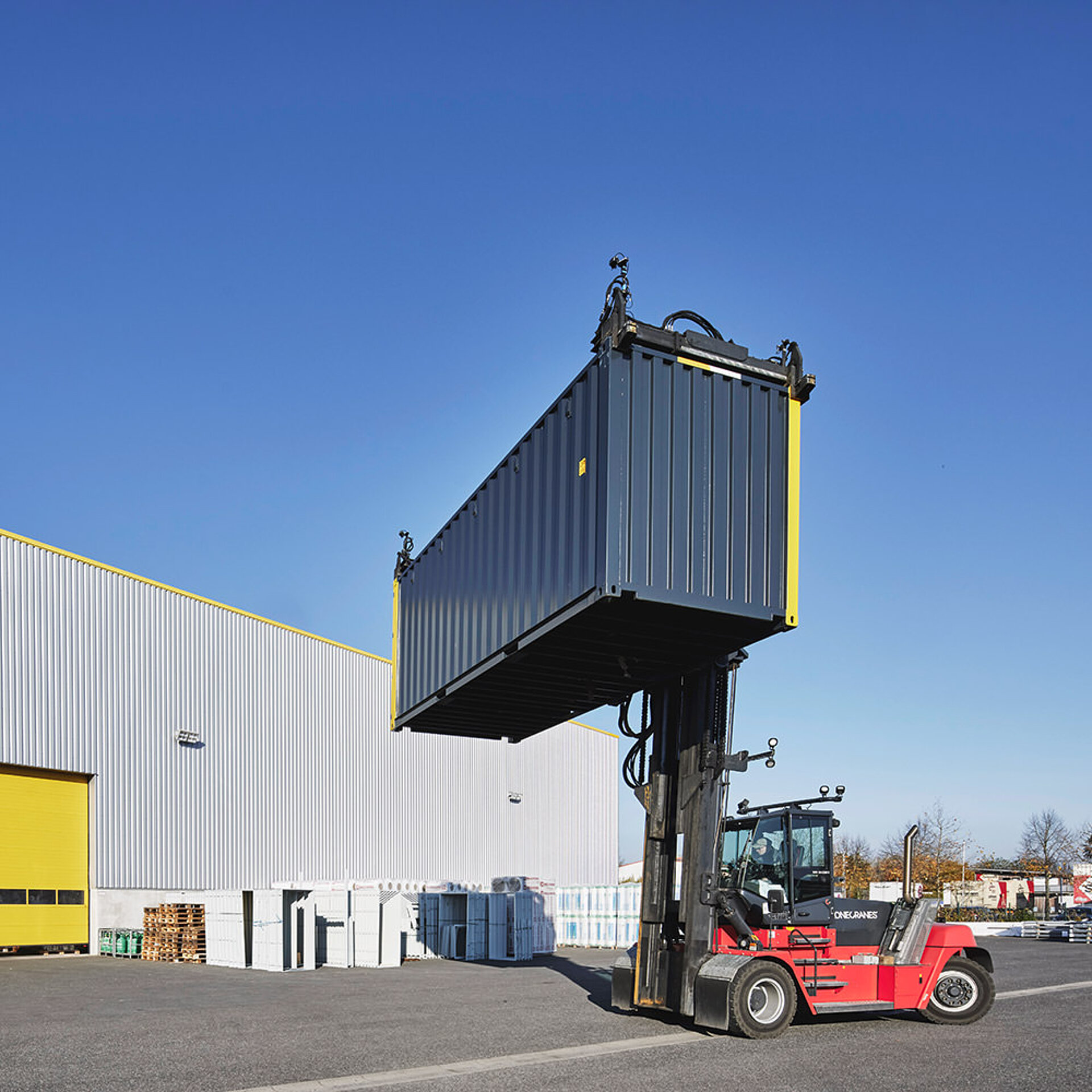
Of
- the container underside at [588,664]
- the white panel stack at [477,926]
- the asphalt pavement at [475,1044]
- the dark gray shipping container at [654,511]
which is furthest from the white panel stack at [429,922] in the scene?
the dark gray shipping container at [654,511]

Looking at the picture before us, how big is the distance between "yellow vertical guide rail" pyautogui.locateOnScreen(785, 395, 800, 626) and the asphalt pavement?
4.03 meters

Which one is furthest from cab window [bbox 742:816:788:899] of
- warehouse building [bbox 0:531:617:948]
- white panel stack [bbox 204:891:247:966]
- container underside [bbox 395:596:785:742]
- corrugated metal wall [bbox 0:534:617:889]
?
corrugated metal wall [bbox 0:534:617:889]

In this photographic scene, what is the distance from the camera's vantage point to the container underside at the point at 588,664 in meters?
11.3

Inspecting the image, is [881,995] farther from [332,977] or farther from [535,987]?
[332,977]

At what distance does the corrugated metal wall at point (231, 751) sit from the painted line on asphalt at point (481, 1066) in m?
18.1

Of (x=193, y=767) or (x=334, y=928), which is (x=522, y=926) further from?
(x=193, y=767)

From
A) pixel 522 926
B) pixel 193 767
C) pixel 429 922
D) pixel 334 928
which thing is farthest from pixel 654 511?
pixel 193 767

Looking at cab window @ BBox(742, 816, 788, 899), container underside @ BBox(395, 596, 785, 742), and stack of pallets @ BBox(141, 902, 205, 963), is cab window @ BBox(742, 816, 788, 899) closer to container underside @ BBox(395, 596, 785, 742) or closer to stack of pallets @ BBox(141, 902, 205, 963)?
container underside @ BBox(395, 596, 785, 742)

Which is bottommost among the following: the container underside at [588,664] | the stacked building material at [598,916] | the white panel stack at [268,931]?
the stacked building material at [598,916]

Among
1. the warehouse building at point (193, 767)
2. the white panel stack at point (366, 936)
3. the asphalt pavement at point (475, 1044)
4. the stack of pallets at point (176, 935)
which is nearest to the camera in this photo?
the asphalt pavement at point (475, 1044)

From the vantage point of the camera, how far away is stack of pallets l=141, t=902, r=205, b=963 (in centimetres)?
2431

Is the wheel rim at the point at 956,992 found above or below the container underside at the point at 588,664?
below

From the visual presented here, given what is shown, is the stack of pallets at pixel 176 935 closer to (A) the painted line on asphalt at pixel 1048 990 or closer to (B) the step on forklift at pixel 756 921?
(B) the step on forklift at pixel 756 921

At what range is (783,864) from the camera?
1243 cm
